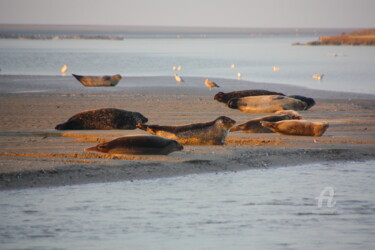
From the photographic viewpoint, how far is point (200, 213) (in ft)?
23.9

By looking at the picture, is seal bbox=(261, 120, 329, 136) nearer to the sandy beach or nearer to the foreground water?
the sandy beach

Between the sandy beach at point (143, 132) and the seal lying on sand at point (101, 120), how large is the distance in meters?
0.31

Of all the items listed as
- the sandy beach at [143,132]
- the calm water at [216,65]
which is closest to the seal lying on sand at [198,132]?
the sandy beach at [143,132]

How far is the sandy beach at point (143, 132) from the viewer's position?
8.98m

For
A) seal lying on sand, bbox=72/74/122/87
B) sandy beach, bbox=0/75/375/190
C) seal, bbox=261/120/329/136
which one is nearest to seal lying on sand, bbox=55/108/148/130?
sandy beach, bbox=0/75/375/190

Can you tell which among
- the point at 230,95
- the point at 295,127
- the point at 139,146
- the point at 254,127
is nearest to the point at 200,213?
the point at 139,146

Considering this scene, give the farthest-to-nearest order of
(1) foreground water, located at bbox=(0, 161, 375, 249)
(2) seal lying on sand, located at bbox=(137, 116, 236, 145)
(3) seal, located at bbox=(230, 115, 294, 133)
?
(3) seal, located at bbox=(230, 115, 294, 133)
(2) seal lying on sand, located at bbox=(137, 116, 236, 145)
(1) foreground water, located at bbox=(0, 161, 375, 249)

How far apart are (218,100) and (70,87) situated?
7.27 metres

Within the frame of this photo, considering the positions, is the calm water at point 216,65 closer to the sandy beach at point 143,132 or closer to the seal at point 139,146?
the sandy beach at point 143,132

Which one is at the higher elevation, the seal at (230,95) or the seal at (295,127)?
the seal at (230,95)

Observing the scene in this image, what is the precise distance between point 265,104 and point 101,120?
4.61 meters

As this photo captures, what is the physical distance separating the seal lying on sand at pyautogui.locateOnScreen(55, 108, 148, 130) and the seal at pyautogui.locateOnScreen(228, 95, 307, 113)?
3826 mm

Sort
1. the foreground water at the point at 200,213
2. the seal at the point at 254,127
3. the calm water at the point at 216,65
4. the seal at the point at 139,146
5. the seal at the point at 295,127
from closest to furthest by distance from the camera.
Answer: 1. the foreground water at the point at 200,213
2. the seal at the point at 139,146
3. the seal at the point at 295,127
4. the seal at the point at 254,127
5. the calm water at the point at 216,65

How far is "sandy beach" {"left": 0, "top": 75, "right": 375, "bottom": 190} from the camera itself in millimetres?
8977
